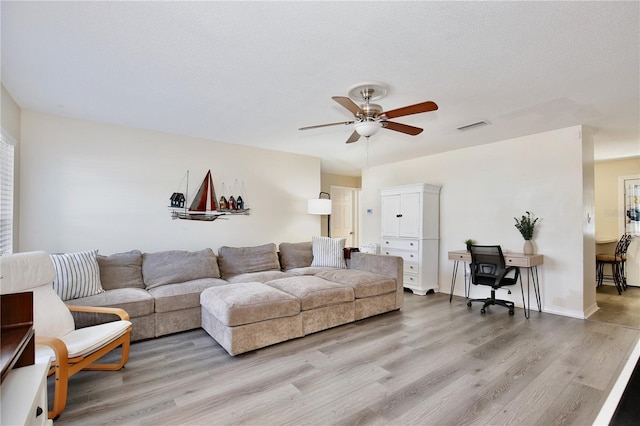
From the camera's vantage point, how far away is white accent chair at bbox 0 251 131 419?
1.85 m

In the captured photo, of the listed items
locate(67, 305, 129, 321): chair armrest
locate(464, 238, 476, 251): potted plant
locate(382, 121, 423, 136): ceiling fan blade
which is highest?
locate(382, 121, 423, 136): ceiling fan blade

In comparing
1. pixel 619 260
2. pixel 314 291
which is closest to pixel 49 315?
pixel 314 291

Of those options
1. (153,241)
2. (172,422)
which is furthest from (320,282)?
(153,241)

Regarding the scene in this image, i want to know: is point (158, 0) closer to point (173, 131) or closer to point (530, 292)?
point (173, 131)

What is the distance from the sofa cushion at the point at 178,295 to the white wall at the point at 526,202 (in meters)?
3.88

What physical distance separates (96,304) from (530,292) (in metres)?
5.13

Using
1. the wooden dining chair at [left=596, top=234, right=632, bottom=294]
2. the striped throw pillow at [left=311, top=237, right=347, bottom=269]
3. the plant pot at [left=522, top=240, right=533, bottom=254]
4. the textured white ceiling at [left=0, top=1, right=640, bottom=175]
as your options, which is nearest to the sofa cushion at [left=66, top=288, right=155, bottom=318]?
the textured white ceiling at [left=0, top=1, right=640, bottom=175]

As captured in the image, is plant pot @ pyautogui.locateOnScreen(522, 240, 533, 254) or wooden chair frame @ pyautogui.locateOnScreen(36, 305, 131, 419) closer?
wooden chair frame @ pyautogui.locateOnScreen(36, 305, 131, 419)

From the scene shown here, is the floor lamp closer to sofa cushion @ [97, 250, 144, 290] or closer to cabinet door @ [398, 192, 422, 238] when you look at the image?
cabinet door @ [398, 192, 422, 238]

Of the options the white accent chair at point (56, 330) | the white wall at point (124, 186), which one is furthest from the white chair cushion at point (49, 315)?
the white wall at point (124, 186)

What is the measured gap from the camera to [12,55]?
2.17 m

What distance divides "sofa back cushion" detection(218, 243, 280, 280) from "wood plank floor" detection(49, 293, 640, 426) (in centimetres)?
100

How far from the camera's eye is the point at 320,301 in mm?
3227

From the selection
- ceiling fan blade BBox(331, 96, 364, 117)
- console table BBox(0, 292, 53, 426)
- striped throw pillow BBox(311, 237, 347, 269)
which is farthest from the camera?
striped throw pillow BBox(311, 237, 347, 269)
